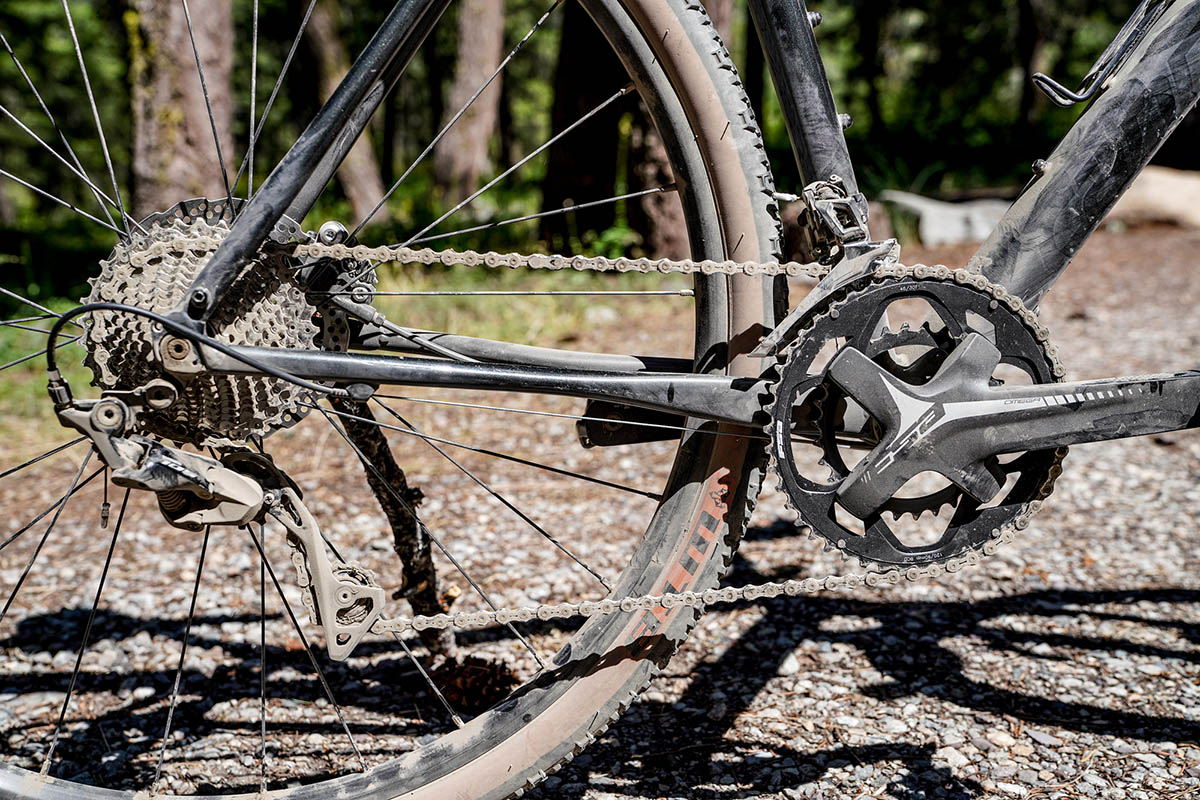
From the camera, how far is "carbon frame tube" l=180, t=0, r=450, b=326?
1.56 meters

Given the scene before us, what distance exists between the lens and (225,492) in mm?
1628

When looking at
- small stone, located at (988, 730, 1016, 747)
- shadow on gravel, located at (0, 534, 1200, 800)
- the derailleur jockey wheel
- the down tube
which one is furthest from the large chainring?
small stone, located at (988, 730, 1016, 747)

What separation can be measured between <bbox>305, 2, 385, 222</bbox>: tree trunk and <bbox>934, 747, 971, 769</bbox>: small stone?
825 cm

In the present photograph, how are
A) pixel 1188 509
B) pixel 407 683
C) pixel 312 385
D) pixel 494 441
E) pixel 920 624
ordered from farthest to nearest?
1. pixel 494 441
2. pixel 1188 509
3. pixel 920 624
4. pixel 407 683
5. pixel 312 385

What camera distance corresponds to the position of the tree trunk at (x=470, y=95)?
1148cm

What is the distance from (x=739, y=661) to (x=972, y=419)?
110 centimetres

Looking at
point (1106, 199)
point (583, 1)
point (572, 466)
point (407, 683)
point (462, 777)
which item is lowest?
point (462, 777)

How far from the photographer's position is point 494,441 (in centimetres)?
434

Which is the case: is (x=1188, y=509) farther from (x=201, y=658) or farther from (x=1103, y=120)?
(x=201, y=658)

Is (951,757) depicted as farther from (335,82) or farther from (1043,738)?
(335,82)

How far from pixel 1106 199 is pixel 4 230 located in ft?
36.1

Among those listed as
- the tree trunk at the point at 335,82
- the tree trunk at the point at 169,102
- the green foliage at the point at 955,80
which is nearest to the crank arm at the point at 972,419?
the tree trunk at the point at 169,102

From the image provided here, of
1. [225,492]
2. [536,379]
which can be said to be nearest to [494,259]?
[536,379]

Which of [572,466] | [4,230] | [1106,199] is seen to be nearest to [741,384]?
[1106,199]
